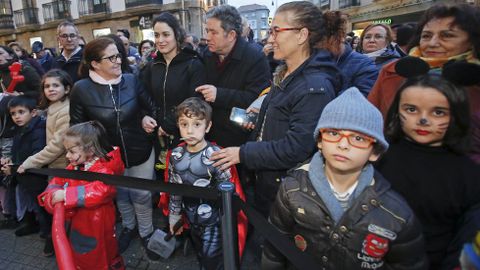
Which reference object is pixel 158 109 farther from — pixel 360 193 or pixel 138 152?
pixel 360 193

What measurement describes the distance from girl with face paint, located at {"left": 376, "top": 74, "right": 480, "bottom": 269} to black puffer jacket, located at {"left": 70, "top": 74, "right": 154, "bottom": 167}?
2.18 meters

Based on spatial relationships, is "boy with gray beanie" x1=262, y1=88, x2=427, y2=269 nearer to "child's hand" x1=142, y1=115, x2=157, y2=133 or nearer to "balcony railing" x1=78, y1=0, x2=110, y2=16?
"child's hand" x1=142, y1=115, x2=157, y2=133

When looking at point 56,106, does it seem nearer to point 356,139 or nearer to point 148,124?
point 148,124

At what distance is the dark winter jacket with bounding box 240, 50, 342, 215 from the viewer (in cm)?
174

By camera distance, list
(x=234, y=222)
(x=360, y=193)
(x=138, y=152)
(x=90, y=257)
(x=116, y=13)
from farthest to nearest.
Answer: (x=116, y=13), (x=138, y=152), (x=90, y=257), (x=234, y=222), (x=360, y=193)

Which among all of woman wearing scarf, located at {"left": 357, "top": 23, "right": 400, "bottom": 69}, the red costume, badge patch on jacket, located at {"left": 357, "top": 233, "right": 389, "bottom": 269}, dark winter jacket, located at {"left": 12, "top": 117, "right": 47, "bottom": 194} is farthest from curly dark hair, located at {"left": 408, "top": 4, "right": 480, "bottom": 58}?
dark winter jacket, located at {"left": 12, "top": 117, "right": 47, "bottom": 194}

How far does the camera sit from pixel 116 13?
961 inches

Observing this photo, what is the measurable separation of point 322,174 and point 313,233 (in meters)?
0.28

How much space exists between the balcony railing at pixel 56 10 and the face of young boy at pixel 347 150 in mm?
30013

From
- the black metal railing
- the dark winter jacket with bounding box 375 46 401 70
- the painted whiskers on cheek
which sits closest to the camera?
the painted whiskers on cheek

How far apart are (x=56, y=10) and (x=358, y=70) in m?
30.5

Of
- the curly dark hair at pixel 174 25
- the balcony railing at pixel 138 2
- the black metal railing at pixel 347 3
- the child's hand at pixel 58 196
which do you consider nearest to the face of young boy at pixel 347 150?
the child's hand at pixel 58 196

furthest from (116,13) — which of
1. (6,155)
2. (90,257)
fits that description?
(90,257)

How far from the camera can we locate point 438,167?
1.45 m
